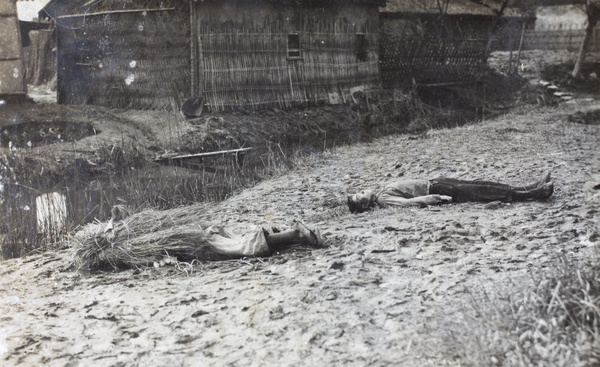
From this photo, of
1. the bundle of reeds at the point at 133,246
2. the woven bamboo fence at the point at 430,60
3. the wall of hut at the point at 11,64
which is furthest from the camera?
the woven bamboo fence at the point at 430,60

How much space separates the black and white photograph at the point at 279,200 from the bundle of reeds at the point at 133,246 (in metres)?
0.01

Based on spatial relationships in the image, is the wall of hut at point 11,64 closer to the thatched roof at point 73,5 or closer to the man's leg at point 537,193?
the thatched roof at point 73,5

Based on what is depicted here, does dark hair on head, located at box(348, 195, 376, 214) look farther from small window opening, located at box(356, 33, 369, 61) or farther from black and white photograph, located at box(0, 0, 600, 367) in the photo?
small window opening, located at box(356, 33, 369, 61)

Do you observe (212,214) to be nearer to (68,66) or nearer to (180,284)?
(180,284)

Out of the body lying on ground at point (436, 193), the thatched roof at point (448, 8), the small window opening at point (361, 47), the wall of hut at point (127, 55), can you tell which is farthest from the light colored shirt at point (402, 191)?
the thatched roof at point (448, 8)

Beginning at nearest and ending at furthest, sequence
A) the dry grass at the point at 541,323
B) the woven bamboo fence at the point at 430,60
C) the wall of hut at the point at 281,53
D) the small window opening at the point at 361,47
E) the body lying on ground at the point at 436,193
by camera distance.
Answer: the dry grass at the point at 541,323
the body lying on ground at the point at 436,193
the wall of hut at the point at 281,53
the small window opening at the point at 361,47
the woven bamboo fence at the point at 430,60

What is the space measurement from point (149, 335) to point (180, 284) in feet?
1.69

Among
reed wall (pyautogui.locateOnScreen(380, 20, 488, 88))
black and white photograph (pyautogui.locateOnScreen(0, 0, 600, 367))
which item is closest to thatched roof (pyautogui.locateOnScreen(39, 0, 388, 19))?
black and white photograph (pyautogui.locateOnScreen(0, 0, 600, 367))

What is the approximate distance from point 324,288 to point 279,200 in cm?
145

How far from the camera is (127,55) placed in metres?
7.85

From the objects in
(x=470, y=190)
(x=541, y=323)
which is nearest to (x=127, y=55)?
(x=470, y=190)

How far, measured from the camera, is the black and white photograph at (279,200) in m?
2.08

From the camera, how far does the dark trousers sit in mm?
3402

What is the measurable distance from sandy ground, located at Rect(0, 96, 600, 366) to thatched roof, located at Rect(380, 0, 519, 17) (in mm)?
7331
